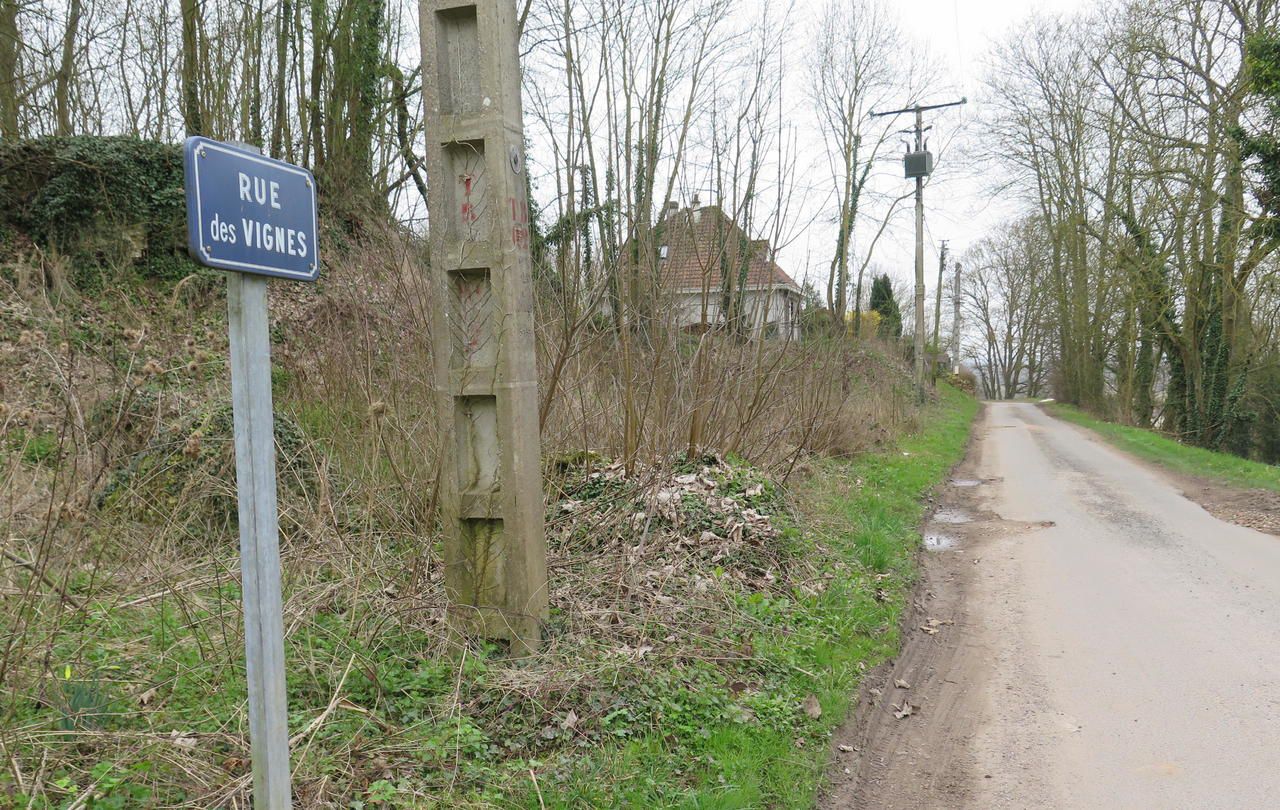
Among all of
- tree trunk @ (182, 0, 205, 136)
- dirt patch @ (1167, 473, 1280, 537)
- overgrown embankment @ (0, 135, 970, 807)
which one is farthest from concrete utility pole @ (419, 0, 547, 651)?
tree trunk @ (182, 0, 205, 136)

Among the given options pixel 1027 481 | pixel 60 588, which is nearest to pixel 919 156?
pixel 1027 481

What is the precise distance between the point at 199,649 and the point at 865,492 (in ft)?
28.7

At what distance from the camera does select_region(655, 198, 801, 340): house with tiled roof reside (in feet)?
24.7

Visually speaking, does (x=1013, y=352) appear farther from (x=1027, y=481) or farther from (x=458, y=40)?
(x=458, y=40)

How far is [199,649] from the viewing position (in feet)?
12.3

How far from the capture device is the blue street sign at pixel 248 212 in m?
1.91

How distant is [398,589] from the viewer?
467 centimetres

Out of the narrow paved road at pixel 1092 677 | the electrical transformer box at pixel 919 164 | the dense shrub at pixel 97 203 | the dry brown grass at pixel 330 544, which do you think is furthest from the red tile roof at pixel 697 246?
the electrical transformer box at pixel 919 164

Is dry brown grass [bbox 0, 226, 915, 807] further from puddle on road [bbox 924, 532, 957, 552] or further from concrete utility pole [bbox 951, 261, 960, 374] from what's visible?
concrete utility pole [bbox 951, 261, 960, 374]

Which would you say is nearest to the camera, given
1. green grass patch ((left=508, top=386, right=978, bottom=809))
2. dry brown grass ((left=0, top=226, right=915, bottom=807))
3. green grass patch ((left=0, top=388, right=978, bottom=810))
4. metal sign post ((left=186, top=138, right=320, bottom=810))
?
metal sign post ((left=186, top=138, right=320, bottom=810))

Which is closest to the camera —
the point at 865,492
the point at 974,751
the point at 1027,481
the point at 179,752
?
the point at 179,752

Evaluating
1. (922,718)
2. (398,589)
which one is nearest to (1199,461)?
(922,718)

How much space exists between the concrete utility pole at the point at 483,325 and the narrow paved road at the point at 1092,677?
1.99m

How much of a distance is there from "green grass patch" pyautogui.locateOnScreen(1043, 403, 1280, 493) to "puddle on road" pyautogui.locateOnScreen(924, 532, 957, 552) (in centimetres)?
636
